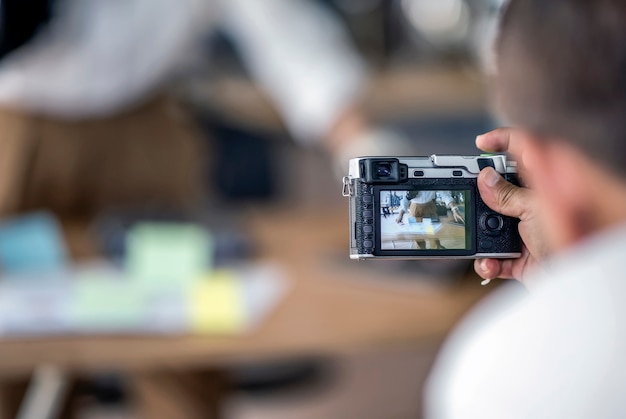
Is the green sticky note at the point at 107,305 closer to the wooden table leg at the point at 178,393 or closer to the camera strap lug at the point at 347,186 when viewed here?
the wooden table leg at the point at 178,393

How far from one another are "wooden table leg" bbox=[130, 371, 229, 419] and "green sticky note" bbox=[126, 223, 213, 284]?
0.11m

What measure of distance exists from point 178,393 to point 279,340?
203 mm

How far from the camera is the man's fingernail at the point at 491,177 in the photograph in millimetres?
303

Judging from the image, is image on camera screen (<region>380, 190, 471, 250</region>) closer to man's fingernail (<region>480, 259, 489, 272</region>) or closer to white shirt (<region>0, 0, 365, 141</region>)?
man's fingernail (<region>480, 259, 489, 272</region>)

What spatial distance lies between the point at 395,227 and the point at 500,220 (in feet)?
0.13

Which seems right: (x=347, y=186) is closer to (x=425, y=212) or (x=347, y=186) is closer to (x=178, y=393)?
(x=425, y=212)

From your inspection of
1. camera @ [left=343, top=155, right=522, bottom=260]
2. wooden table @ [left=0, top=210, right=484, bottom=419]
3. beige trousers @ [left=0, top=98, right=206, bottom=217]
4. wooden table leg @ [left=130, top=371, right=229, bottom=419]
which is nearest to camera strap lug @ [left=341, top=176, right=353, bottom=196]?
camera @ [left=343, top=155, right=522, bottom=260]

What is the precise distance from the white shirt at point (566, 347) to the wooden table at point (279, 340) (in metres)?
0.41

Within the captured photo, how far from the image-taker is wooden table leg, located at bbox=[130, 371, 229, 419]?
0.93 meters

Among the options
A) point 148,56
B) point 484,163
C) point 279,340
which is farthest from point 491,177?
point 148,56

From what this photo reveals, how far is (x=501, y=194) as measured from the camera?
1.00 feet

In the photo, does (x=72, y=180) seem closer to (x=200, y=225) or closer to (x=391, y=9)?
(x=200, y=225)

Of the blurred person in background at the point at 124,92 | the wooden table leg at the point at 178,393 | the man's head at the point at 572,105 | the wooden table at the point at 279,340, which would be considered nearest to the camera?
the man's head at the point at 572,105

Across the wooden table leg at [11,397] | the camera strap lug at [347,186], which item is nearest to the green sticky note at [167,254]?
Result: the wooden table leg at [11,397]
